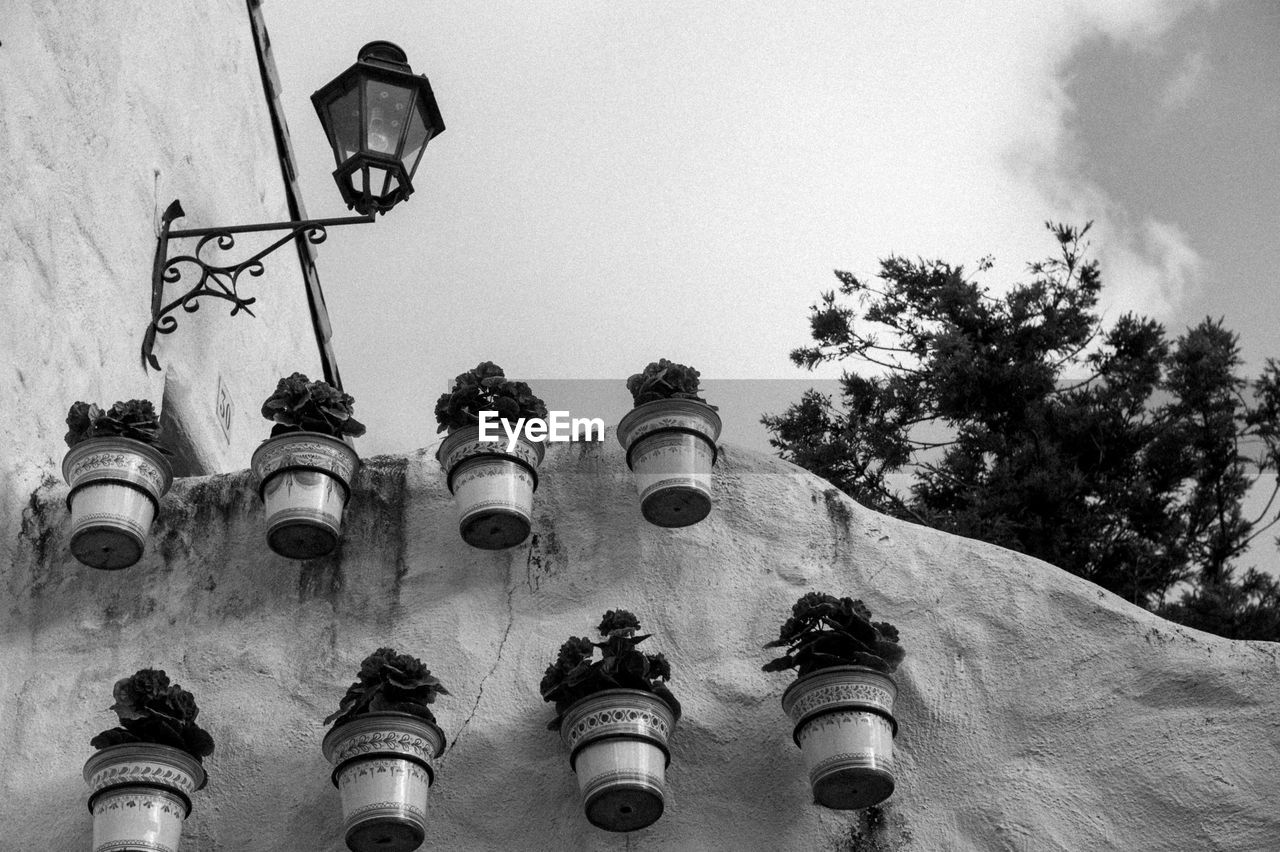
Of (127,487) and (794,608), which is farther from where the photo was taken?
(127,487)

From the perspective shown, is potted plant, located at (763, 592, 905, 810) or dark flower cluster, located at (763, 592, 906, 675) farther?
dark flower cluster, located at (763, 592, 906, 675)

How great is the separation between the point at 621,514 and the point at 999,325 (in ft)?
13.0

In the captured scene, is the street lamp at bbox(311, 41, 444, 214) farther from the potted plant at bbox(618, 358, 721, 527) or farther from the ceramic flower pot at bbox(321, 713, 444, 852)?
the ceramic flower pot at bbox(321, 713, 444, 852)

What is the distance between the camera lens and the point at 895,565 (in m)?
4.79

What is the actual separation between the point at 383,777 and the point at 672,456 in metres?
1.19

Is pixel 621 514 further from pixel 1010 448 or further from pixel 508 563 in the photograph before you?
pixel 1010 448

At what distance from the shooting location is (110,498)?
4.54 m

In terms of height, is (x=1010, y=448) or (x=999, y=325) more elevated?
(x=999, y=325)

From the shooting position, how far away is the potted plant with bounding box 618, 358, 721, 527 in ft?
15.2

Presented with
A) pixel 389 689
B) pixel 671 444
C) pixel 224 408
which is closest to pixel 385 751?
pixel 389 689

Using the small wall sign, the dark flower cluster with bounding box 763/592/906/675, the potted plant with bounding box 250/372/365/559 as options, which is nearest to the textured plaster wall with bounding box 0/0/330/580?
the small wall sign

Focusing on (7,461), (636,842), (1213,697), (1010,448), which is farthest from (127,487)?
(1010,448)

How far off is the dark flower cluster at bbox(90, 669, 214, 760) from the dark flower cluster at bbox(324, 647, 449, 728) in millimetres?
322

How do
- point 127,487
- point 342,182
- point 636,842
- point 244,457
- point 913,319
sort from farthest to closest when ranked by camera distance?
point 913,319, point 244,457, point 342,182, point 127,487, point 636,842
